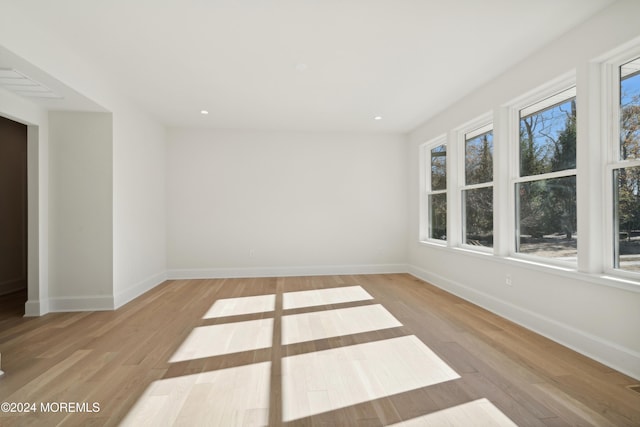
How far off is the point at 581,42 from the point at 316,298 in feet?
12.8

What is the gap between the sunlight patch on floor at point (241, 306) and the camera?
12.2ft

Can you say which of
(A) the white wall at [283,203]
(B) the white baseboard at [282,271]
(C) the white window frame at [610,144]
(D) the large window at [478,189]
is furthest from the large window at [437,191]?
(C) the white window frame at [610,144]

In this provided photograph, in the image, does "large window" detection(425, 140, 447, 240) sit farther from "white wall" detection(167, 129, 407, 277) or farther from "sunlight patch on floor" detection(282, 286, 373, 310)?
"sunlight patch on floor" detection(282, 286, 373, 310)

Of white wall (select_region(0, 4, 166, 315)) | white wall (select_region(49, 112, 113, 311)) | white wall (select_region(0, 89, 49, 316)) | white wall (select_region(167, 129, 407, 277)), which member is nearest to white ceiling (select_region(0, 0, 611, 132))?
white wall (select_region(0, 4, 166, 315))

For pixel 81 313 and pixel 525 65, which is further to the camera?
pixel 81 313

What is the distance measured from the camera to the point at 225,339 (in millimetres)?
2910

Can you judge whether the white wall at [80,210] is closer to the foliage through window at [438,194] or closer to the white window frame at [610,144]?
the foliage through window at [438,194]

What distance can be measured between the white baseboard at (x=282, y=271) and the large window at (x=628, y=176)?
12.8 ft

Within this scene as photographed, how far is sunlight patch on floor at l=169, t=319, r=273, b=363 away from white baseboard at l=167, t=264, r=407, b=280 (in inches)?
98.4

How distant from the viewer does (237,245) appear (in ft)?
19.2

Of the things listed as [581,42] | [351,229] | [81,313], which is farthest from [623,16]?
[81,313]

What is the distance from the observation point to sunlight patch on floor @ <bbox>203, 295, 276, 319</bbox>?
3.71m

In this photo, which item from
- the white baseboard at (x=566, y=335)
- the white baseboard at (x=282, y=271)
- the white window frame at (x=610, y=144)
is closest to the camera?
→ the white baseboard at (x=566, y=335)

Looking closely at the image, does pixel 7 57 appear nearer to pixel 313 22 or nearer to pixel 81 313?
pixel 313 22
